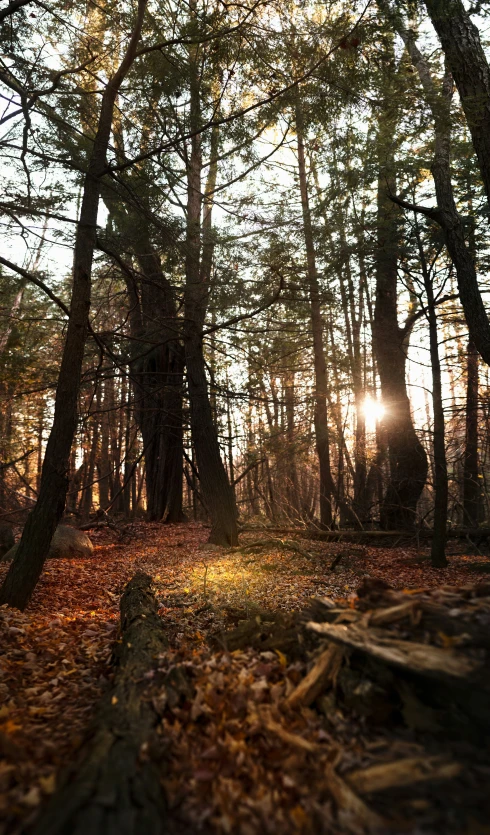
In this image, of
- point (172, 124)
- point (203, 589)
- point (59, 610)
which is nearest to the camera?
point (59, 610)

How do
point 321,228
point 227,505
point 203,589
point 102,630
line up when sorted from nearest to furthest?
point 102,630
point 203,589
point 227,505
point 321,228

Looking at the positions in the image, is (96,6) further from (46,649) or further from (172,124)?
(46,649)

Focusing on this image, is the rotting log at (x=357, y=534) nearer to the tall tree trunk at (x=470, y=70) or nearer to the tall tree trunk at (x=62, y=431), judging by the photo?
the tall tree trunk at (x=62, y=431)

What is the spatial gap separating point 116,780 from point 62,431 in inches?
144

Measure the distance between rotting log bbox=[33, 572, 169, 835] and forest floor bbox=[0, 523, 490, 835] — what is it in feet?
0.30

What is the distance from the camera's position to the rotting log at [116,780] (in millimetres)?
1558

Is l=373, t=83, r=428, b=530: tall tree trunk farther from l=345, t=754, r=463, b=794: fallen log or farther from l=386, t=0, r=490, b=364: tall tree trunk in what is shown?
l=345, t=754, r=463, b=794: fallen log

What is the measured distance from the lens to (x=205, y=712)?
2350 millimetres

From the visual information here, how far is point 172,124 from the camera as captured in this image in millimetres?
6492

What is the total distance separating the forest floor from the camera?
171 centimetres

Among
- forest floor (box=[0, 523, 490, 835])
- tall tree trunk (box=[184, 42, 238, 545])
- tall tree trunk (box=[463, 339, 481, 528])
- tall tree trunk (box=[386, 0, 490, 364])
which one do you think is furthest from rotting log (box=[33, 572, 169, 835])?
tall tree trunk (box=[463, 339, 481, 528])

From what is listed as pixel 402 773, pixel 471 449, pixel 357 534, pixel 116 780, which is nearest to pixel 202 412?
pixel 357 534

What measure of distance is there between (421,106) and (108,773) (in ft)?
24.0

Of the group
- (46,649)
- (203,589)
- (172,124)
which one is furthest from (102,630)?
(172,124)
